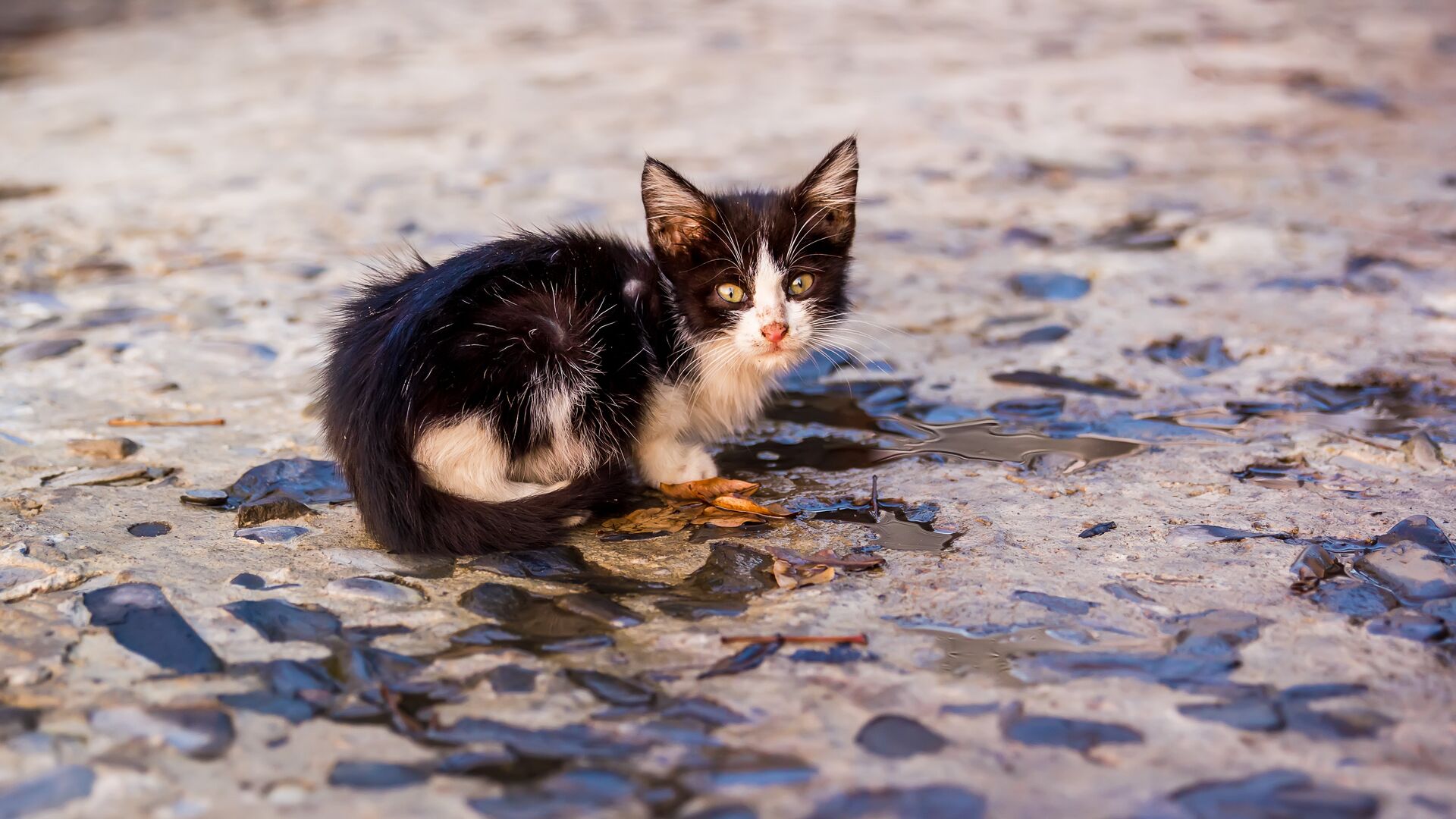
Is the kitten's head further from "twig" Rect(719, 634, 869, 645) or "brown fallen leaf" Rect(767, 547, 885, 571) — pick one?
"twig" Rect(719, 634, 869, 645)

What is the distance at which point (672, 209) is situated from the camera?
3.15 m

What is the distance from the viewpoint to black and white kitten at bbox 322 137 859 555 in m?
2.72

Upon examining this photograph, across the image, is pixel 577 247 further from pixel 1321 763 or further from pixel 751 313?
pixel 1321 763

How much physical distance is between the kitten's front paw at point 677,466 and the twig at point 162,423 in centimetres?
120

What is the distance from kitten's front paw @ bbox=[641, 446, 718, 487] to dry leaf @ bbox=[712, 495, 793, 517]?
0.51 feet

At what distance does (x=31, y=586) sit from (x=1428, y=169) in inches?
226

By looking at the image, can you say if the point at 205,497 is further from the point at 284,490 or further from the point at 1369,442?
the point at 1369,442

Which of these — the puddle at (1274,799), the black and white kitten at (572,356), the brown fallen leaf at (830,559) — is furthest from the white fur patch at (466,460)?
the puddle at (1274,799)

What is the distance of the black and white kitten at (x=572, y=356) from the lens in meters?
2.72

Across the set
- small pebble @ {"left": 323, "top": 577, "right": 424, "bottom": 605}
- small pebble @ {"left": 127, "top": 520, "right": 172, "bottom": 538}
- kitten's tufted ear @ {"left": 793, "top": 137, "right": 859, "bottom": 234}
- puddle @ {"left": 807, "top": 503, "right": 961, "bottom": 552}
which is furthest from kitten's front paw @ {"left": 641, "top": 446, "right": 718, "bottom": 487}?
small pebble @ {"left": 127, "top": 520, "right": 172, "bottom": 538}

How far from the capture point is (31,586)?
2.42 meters

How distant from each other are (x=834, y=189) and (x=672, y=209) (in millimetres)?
448

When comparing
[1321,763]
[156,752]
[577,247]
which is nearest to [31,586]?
[156,752]

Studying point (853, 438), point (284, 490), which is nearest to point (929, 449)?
point (853, 438)
